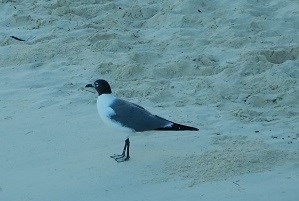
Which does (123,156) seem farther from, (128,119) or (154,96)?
(154,96)

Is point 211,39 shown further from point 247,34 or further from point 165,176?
point 165,176

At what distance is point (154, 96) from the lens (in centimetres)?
496

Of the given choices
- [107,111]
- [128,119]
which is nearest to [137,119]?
[128,119]

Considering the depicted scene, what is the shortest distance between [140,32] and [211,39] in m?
0.70

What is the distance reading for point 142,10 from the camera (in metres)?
6.57

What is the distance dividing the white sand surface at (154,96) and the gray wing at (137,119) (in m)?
0.18

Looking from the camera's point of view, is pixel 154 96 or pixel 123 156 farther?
pixel 154 96

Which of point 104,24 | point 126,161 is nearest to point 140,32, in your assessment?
point 104,24

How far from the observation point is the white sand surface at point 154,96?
12.5 feet

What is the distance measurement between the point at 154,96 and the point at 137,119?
0.84 m

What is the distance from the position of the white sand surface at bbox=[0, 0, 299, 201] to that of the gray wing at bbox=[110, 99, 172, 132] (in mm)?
181

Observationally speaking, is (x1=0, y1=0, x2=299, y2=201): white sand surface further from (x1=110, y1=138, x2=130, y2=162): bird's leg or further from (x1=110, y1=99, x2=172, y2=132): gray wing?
(x1=110, y1=99, x2=172, y2=132): gray wing

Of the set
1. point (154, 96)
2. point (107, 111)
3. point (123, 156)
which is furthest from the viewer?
point (154, 96)

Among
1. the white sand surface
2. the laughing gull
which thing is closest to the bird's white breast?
the laughing gull
